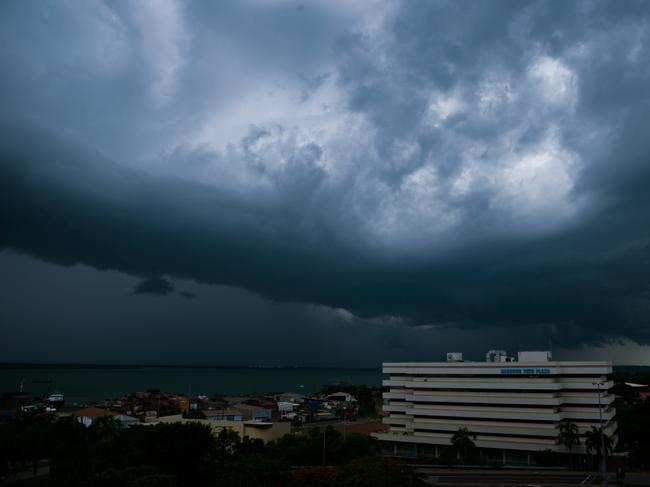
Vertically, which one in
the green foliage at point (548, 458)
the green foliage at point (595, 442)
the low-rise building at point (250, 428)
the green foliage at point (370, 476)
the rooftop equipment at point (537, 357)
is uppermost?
the rooftop equipment at point (537, 357)

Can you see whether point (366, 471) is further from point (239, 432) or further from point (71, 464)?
point (239, 432)

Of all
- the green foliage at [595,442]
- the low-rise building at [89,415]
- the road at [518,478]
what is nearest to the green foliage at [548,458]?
the road at [518,478]

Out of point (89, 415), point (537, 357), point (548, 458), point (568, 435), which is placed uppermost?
point (537, 357)

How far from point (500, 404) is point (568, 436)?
12516 millimetres

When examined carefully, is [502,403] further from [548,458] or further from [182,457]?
[182,457]

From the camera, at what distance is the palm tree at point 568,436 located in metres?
82.6

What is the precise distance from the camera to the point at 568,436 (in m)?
82.8

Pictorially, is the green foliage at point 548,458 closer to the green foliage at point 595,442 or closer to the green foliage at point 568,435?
the green foliage at point 568,435

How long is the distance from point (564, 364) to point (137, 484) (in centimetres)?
7448

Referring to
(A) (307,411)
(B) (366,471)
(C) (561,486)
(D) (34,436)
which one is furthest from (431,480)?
(A) (307,411)

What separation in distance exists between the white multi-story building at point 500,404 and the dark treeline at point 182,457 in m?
10.9

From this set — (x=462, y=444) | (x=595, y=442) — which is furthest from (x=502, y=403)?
(x=595, y=442)

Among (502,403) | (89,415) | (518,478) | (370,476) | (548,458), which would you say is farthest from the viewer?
(89,415)

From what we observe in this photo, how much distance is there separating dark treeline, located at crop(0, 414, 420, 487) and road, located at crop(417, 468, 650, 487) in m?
14.6
